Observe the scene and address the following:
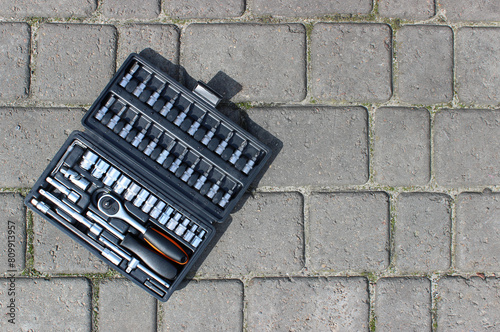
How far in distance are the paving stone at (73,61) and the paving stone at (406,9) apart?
1444 millimetres

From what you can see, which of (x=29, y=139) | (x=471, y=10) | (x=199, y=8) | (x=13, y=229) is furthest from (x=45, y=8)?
(x=471, y=10)

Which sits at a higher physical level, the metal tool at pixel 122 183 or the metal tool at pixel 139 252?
the metal tool at pixel 122 183

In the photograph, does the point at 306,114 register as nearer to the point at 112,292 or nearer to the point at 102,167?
the point at 102,167

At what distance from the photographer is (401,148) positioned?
198 centimetres

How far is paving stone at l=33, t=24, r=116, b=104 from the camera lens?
6.36 ft

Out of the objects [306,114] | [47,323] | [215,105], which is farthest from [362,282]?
[47,323]

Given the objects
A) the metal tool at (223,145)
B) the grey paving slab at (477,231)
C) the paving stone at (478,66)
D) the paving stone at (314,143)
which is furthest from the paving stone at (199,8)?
the grey paving slab at (477,231)

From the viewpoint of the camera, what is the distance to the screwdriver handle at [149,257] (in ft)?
5.75

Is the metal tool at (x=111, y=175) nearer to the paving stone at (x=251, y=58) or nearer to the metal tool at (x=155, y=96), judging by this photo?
the metal tool at (x=155, y=96)

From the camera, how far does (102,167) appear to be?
1.75m

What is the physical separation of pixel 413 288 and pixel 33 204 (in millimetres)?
1944

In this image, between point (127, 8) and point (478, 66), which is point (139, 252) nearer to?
point (127, 8)

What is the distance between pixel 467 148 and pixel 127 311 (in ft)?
6.53

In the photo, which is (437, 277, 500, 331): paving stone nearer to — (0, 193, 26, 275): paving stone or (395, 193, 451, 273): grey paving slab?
(395, 193, 451, 273): grey paving slab
